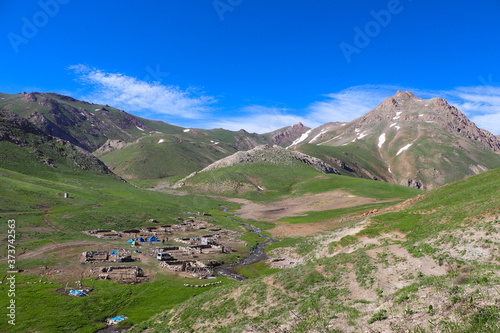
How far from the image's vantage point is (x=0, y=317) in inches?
1214

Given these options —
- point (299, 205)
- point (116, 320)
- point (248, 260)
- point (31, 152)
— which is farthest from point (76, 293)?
point (31, 152)

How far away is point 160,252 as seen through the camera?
6569 cm

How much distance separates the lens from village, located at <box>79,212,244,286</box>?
165 ft

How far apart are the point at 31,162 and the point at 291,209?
158m

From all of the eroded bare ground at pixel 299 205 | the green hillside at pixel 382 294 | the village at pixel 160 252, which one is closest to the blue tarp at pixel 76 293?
the village at pixel 160 252

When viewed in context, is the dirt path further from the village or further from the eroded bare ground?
the eroded bare ground

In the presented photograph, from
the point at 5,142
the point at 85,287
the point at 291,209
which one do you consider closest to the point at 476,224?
the point at 85,287

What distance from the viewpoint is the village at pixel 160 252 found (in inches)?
1986

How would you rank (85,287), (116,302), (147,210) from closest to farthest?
(116,302) → (85,287) → (147,210)

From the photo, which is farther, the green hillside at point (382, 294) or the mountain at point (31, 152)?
the mountain at point (31, 152)

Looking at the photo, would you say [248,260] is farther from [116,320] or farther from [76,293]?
[76,293]

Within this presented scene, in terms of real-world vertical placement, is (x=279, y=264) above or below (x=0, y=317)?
below

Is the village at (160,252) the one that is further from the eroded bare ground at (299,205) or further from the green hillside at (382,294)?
the eroded bare ground at (299,205)

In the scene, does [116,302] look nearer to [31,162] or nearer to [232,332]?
[232,332]
